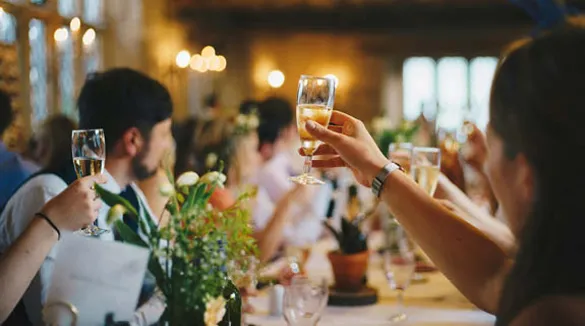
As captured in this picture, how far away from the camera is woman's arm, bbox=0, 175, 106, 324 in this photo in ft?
6.23

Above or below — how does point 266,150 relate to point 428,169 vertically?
below

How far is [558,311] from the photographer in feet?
4.40

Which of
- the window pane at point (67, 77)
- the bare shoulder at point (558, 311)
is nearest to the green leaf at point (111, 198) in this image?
the bare shoulder at point (558, 311)

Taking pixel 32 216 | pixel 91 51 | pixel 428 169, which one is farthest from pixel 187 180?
pixel 91 51

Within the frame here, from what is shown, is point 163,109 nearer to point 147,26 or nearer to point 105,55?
point 105,55

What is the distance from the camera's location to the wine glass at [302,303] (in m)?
2.21

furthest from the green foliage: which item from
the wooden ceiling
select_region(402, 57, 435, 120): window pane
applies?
select_region(402, 57, 435, 120): window pane

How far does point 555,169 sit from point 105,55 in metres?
9.40

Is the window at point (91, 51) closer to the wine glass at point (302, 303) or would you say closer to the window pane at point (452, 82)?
the window pane at point (452, 82)

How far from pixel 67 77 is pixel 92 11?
1206 millimetres

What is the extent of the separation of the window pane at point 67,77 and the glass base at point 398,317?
268 inches

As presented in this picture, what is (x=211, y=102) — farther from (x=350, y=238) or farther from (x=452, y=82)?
(x=350, y=238)

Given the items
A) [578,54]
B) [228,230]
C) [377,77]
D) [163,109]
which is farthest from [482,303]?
[377,77]

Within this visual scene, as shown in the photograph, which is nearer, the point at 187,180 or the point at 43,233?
the point at 187,180
